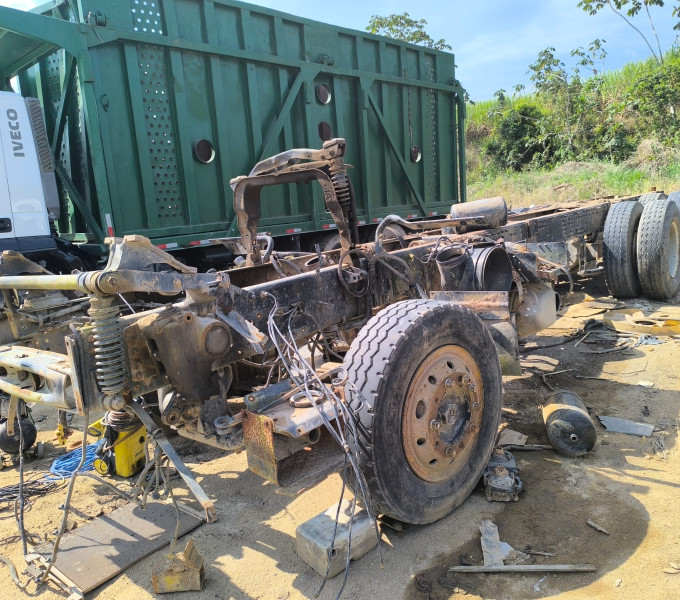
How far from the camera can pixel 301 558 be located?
8.70 ft

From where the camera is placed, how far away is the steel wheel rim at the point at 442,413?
2.63 metres

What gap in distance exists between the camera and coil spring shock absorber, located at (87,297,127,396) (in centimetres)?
224

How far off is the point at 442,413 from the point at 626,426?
1770 mm

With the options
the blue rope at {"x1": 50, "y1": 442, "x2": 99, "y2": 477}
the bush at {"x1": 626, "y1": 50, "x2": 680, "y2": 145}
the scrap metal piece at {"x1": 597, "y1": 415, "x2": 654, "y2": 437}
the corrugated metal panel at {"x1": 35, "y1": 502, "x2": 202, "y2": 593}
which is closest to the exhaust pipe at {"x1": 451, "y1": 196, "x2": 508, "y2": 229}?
the scrap metal piece at {"x1": 597, "y1": 415, "x2": 654, "y2": 437}

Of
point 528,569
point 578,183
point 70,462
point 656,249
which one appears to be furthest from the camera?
point 578,183

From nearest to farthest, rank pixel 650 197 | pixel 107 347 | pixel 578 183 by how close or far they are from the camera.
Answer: pixel 107 347, pixel 650 197, pixel 578 183

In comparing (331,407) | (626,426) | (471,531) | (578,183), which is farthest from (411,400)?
(578,183)

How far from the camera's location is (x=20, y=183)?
548 centimetres

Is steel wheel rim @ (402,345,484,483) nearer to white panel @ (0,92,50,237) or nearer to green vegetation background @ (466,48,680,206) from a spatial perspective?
white panel @ (0,92,50,237)

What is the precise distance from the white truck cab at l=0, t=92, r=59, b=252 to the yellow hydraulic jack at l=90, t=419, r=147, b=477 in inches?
108

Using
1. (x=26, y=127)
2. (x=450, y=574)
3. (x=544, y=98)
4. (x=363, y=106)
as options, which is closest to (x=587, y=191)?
(x=544, y=98)

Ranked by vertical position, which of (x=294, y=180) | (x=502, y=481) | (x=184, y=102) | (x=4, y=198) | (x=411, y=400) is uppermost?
(x=184, y=102)

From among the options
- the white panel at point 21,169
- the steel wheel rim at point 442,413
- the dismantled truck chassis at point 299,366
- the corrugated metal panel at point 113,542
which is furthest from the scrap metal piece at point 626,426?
the white panel at point 21,169

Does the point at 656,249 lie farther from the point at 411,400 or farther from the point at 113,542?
the point at 113,542
